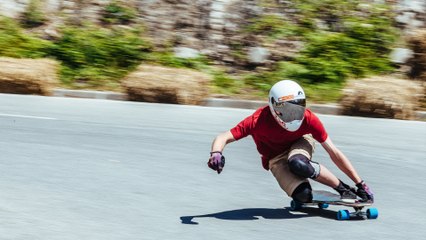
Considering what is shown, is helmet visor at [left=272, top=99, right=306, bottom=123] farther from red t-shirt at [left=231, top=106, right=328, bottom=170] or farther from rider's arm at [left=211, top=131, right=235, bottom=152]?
rider's arm at [left=211, top=131, right=235, bottom=152]

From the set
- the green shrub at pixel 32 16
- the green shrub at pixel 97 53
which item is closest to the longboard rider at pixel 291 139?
the green shrub at pixel 97 53

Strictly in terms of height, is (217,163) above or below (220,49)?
above

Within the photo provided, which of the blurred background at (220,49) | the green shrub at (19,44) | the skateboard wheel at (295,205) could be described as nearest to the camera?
the skateboard wheel at (295,205)

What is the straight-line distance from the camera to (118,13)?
2061 centimetres

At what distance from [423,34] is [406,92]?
2.21m

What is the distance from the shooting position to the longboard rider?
6.67 m

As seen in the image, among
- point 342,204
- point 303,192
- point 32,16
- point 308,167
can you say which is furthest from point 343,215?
point 32,16

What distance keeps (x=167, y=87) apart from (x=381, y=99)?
12.3 ft

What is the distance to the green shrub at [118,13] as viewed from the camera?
20.4m

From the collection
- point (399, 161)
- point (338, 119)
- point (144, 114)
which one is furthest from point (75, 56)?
point (399, 161)

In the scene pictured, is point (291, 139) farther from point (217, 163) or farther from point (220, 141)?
point (217, 163)

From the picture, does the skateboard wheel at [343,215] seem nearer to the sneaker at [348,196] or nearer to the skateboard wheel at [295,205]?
the sneaker at [348,196]

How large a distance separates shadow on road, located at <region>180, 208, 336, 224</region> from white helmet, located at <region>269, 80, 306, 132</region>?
0.81 meters

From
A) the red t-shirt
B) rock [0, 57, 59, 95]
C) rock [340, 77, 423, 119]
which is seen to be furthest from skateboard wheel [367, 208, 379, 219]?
rock [0, 57, 59, 95]
